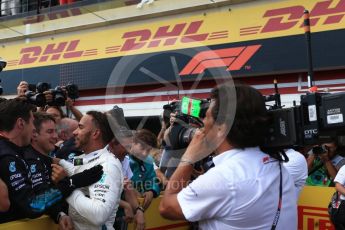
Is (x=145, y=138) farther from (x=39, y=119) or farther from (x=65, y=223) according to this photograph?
(x=65, y=223)

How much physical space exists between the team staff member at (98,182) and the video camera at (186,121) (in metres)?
0.41

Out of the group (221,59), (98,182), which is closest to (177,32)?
(221,59)

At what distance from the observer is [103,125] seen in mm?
2775

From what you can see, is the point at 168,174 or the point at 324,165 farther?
the point at 324,165

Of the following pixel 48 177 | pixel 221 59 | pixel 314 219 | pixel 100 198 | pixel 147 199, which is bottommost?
pixel 314 219

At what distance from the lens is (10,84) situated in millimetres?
10180

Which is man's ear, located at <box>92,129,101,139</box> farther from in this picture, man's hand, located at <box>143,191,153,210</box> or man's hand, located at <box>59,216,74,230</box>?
man's hand, located at <box>143,191,153,210</box>

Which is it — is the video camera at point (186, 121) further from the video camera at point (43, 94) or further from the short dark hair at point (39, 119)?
the video camera at point (43, 94)

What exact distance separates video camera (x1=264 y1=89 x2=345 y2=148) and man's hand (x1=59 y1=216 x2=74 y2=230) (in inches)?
49.7

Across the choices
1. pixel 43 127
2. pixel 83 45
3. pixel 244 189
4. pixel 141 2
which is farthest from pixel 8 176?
pixel 83 45

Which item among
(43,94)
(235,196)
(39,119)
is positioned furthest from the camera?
(43,94)

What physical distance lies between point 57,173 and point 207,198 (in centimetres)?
117

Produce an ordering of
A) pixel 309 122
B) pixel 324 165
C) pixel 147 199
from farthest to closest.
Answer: pixel 324 165 → pixel 147 199 → pixel 309 122

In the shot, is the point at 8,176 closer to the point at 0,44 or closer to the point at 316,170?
the point at 316,170
